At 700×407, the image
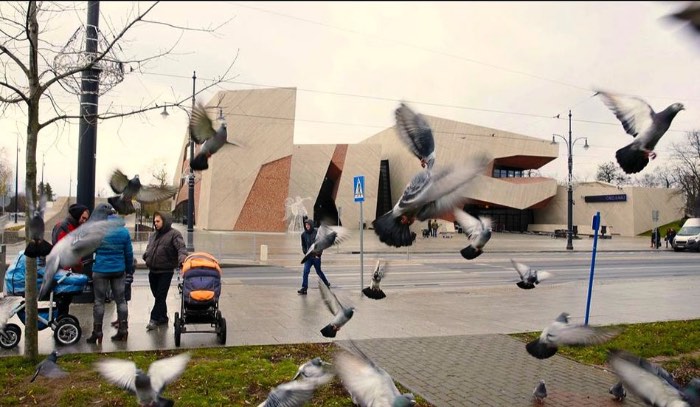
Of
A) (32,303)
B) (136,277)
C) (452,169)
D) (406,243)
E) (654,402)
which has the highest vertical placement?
(452,169)

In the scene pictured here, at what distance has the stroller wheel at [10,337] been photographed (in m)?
7.54

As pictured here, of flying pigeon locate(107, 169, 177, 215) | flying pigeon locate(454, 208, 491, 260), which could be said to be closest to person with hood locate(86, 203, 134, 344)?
flying pigeon locate(107, 169, 177, 215)

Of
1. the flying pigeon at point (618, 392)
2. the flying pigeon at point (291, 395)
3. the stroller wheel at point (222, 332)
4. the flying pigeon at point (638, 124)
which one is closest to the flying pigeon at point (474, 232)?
the flying pigeon at point (638, 124)

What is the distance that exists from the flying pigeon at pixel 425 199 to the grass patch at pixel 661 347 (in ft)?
17.7

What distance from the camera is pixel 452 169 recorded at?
1.88 m

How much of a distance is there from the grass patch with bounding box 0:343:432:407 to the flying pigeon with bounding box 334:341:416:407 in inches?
107

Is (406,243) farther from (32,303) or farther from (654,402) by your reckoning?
(32,303)

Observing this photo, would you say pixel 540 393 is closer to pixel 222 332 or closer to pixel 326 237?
pixel 326 237

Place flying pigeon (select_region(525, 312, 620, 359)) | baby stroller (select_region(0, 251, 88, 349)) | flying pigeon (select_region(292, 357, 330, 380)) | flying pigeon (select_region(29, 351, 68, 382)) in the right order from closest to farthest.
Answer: flying pigeon (select_region(525, 312, 620, 359))
flying pigeon (select_region(292, 357, 330, 380))
flying pigeon (select_region(29, 351, 68, 382))
baby stroller (select_region(0, 251, 88, 349))

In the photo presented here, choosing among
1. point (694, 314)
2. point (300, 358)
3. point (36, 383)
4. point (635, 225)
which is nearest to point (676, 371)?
point (300, 358)

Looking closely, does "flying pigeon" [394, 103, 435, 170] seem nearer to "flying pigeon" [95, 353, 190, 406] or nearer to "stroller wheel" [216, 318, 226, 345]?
"flying pigeon" [95, 353, 190, 406]

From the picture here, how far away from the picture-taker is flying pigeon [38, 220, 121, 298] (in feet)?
8.14

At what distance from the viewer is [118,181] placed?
2.48m

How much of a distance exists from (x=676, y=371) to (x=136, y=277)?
1664 cm
